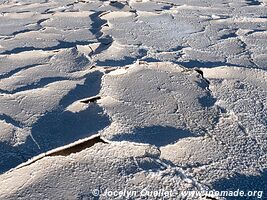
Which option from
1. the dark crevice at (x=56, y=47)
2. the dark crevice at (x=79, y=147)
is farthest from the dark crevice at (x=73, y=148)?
the dark crevice at (x=56, y=47)

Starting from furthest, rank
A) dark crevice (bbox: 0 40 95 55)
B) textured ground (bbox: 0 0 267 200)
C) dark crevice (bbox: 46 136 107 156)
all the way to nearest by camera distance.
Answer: dark crevice (bbox: 0 40 95 55) < dark crevice (bbox: 46 136 107 156) < textured ground (bbox: 0 0 267 200)

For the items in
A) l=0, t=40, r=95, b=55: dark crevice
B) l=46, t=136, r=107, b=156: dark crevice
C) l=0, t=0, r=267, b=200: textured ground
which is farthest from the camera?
l=0, t=40, r=95, b=55: dark crevice

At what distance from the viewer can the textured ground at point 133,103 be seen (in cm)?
124

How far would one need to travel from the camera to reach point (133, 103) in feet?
5.32

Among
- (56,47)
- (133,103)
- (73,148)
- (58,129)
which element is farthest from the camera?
(56,47)

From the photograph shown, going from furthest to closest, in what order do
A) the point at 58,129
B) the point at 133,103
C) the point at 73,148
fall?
the point at 133,103 < the point at 58,129 < the point at 73,148

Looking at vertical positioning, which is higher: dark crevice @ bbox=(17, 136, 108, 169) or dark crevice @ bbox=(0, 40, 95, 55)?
dark crevice @ bbox=(0, 40, 95, 55)

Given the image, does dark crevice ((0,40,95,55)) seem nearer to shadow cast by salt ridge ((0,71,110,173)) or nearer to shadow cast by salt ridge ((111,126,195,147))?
shadow cast by salt ridge ((0,71,110,173))

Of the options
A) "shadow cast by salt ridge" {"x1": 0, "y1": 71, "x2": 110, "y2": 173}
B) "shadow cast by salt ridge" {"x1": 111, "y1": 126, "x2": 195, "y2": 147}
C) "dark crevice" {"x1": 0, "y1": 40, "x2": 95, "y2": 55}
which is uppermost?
"dark crevice" {"x1": 0, "y1": 40, "x2": 95, "y2": 55}

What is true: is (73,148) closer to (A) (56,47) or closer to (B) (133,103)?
(B) (133,103)

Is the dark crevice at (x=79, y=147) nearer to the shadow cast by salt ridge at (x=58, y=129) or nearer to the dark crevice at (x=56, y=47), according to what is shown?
the shadow cast by salt ridge at (x=58, y=129)

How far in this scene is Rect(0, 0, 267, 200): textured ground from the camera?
4.08 ft

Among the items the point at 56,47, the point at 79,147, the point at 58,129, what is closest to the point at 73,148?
the point at 79,147

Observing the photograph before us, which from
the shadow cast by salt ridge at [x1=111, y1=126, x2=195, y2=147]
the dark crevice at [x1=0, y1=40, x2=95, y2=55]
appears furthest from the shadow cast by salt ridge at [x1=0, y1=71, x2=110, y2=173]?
the dark crevice at [x1=0, y1=40, x2=95, y2=55]
